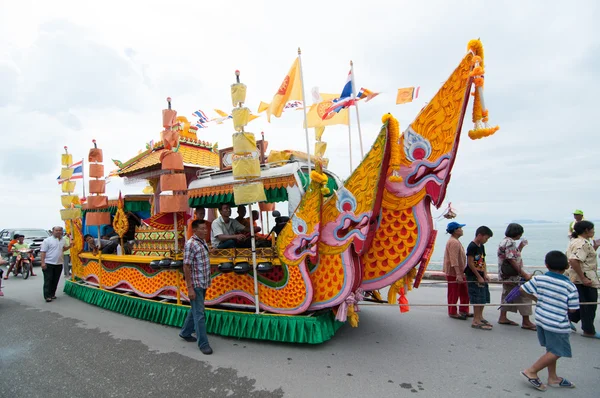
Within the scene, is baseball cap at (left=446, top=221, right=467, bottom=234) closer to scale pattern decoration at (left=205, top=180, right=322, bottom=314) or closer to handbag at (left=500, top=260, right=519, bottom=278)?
handbag at (left=500, top=260, right=519, bottom=278)

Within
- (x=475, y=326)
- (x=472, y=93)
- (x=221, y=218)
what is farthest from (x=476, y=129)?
(x=221, y=218)

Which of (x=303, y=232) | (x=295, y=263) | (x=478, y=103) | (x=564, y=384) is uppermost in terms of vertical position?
(x=478, y=103)

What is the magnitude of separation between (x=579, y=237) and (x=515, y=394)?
8.37ft

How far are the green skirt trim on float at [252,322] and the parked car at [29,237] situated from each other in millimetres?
9398

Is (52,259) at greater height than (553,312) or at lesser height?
greater

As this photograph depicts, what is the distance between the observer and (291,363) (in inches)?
139

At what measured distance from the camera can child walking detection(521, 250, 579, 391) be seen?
2.76 m

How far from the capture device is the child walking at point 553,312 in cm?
276

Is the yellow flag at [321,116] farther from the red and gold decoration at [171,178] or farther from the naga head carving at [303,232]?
the red and gold decoration at [171,178]

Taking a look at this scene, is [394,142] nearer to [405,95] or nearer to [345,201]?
[345,201]

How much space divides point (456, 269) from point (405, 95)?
8.85ft

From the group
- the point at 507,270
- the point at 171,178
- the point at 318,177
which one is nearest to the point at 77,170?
the point at 171,178

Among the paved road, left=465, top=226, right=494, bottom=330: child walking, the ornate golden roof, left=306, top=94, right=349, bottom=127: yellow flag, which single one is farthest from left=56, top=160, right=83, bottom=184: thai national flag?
left=465, top=226, right=494, bottom=330: child walking


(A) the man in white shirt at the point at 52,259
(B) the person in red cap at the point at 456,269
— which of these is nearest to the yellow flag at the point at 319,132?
(B) the person in red cap at the point at 456,269
